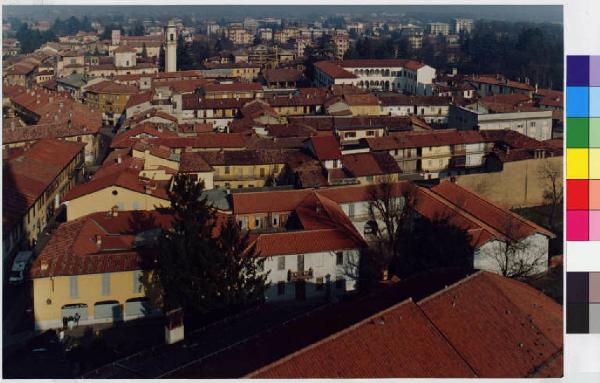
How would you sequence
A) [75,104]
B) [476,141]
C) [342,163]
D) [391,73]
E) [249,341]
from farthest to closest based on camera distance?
[391,73] → [75,104] → [476,141] → [342,163] → [249,341]

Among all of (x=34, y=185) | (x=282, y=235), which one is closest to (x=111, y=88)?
(x=34, y=185)

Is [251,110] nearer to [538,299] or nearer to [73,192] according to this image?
[73,192]

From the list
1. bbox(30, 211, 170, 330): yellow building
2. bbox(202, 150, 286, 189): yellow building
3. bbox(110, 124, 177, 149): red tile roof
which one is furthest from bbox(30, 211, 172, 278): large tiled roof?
bbox(110, 124, 177, 149): red tile roof

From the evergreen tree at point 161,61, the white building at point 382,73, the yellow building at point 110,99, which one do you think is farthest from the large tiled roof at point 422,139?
the evergreen tree at point 161,61

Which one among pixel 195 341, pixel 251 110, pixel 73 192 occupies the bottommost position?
pixel 195 341

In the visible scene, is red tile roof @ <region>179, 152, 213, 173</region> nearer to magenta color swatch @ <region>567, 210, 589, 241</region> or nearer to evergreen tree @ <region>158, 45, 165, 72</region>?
magenta color swatch @ <region>567, 210, 589, 241</region>

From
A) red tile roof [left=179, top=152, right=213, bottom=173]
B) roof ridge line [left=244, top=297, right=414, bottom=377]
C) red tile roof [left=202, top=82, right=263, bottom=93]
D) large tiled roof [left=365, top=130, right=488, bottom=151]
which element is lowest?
roof ridge line [left=244, top=297, right=414, bottom=377]

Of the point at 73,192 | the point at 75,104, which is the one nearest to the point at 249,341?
the point at 73,192

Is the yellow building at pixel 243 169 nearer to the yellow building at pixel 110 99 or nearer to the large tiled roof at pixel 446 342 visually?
the large tiled roof at pixel 446 342
